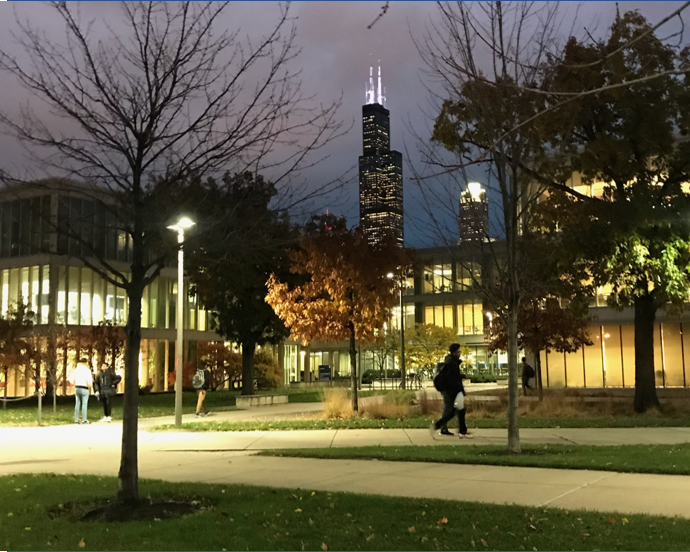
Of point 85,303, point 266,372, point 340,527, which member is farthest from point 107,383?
point 85,303

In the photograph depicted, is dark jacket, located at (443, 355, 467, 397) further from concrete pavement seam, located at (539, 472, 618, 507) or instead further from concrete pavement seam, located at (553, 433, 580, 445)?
concrete pavement seam, located at (539, 472, 618, 507)

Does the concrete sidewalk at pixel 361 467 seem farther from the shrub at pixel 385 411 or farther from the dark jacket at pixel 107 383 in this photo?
the shrub at pixel 385 411

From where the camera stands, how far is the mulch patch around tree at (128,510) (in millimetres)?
7223

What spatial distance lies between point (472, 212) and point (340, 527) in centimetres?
714

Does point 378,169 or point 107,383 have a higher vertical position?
point 378,169

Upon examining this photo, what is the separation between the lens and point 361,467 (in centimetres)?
1054

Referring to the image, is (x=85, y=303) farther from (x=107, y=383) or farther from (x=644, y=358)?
(x=644, y=358)

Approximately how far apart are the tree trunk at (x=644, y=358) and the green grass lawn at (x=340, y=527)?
1454cm

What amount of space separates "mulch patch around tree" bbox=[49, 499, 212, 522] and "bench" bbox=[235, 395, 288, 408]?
19.4 m

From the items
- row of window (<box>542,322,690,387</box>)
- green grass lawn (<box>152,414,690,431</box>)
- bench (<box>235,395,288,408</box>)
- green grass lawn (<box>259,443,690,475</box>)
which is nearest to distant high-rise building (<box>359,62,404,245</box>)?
green grass lawn (<box>259,443,690,475</box>)

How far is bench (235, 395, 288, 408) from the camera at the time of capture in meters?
27.3

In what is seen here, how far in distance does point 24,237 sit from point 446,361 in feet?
28.5

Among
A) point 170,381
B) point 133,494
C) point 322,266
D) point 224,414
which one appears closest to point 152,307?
point 170,381

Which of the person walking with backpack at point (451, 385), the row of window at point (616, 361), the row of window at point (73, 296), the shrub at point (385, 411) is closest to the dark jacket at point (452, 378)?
the person walking with backpack at point (451, 385)
